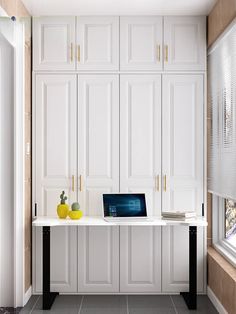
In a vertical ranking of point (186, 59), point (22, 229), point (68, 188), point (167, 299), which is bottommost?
point (167, 299)

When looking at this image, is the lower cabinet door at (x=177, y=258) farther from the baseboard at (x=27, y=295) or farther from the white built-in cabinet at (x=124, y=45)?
the white built-in cabinet at (x=124, y=45)

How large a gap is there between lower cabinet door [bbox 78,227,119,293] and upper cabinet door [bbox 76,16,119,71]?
62.8 inches

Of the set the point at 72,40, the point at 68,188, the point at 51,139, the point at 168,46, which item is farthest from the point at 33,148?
the point at 168,46

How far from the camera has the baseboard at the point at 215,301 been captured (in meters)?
4.07

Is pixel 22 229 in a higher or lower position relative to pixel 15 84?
lower

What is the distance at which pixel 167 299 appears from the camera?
4.55m

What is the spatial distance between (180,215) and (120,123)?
1.08 m

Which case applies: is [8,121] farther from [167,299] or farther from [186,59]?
[167,299]

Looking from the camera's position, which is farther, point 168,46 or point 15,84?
point 168,46

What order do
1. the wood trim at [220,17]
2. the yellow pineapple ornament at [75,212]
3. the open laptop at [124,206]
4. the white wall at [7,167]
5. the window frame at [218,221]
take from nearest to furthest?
the wood trim at [220,17] → the white wall at [7,167] → the yellow pineapple ornament at [75,212] → the open laptop at [124,206] → the window frame at [218,221]

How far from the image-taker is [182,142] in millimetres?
4691

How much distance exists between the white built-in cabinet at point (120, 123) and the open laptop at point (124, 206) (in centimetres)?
15

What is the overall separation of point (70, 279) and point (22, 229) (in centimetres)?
76

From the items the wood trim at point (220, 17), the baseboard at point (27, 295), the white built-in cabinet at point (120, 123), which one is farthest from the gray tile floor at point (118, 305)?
the wood trim at point (220, 17)
